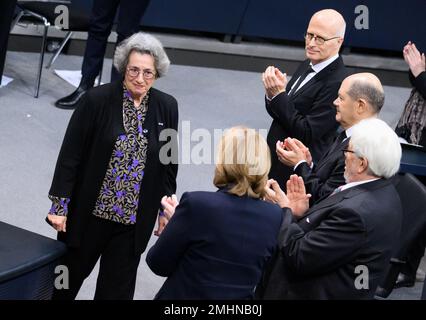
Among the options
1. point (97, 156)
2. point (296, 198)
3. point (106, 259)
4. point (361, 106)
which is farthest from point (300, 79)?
point (106, 259)

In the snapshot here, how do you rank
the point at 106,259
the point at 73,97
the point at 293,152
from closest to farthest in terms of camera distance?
the point at 106,259 < the point at 293,152 < the point at 73,97

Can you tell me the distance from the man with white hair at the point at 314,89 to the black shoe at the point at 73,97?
8.95 ft

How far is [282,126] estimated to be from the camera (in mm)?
4805

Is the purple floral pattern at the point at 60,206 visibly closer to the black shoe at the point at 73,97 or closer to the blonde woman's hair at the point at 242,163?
the blonde woman's hair at the point at 242,163

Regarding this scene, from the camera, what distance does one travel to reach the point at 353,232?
3.47m

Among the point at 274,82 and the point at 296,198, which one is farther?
the point at 274,82

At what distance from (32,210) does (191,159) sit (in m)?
A: 1.51

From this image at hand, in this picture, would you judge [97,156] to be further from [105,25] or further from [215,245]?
[105,25]

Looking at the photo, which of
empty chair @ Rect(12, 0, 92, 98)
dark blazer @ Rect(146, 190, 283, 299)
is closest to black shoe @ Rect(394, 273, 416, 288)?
dark blazer @ Rect(146, 190, 283, 299)

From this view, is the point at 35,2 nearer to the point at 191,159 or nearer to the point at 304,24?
the point at 191,159

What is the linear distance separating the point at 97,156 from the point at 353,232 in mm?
1177

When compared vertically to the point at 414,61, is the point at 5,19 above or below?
below

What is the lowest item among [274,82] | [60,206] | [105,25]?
[60,206]

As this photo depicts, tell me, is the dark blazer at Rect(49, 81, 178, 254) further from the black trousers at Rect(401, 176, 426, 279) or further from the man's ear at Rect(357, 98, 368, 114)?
the black trousers at Rect(401, 176, 426, 279)
